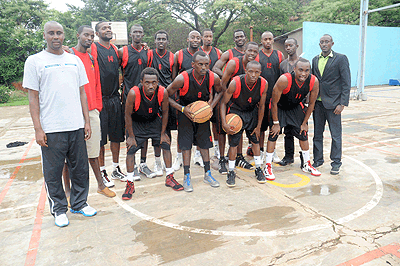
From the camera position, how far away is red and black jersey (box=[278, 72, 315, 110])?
4312 millimetres

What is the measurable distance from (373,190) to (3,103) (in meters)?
20.5

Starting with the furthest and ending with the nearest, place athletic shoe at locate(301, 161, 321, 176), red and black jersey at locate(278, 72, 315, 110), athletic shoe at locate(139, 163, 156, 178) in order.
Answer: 1. athletic shoe at locate(139, 163, 156, 178)
2. athletic shoe at locate(301, 161, 321, 176)
3. red and black jersey at locate(278, 72, 315, 110)

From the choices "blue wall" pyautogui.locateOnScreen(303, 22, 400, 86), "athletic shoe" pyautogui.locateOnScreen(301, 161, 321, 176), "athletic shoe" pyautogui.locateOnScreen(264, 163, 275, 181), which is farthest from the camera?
"blue wall" pyautogui.locateOnScreen(303, 22, 400, 86)

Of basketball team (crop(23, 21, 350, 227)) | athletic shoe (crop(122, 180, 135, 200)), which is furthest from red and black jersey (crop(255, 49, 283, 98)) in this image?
athletic shoe (crop(122, 180, 135, 200))

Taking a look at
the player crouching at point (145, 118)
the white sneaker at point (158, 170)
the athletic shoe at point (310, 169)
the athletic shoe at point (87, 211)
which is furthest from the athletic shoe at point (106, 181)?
the athletic shoe at point (310, 169)

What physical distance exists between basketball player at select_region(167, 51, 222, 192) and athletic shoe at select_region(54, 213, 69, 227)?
5.08 feet

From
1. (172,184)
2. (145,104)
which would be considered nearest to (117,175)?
(172,184)

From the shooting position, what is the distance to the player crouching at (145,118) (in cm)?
385

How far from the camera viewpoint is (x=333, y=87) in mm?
4621

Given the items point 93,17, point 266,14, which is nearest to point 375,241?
point 266,14

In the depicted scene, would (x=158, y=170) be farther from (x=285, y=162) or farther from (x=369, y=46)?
(x=369, y=46)

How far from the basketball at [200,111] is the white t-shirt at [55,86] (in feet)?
4.81

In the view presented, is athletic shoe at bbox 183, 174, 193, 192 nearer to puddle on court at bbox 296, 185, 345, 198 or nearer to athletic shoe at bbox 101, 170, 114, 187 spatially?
athletic shoe at bbox 101, 170, 114, 187

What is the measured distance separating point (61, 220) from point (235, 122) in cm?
247
